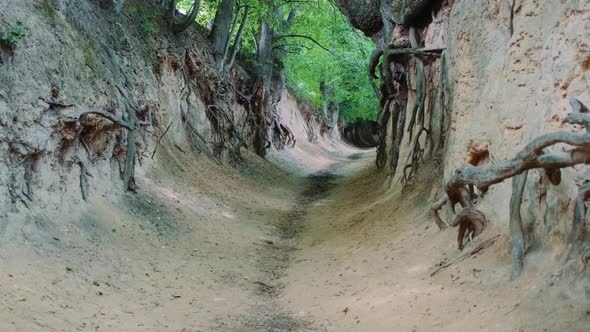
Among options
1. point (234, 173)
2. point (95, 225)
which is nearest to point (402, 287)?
point (95, 225)

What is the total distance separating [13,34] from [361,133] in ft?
149

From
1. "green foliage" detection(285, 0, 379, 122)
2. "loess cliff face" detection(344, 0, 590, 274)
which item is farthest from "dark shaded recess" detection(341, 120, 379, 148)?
"loess cliff face" detection(344, 0, 590, 274)

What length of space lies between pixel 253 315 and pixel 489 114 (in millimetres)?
3850

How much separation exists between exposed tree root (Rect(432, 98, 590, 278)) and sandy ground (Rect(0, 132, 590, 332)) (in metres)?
0.35

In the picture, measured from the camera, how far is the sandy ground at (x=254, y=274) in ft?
15.0

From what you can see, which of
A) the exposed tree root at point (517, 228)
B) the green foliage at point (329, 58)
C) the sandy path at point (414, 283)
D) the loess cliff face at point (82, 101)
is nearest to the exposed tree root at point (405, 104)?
the sandy path at point (414, 283)

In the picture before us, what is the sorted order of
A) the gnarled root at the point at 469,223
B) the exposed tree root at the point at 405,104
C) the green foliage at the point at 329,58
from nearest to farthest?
the gnarled root at the point at 469,223 → the exposed tree root at the point at 405,104 → the green foliage at the point at 329,58

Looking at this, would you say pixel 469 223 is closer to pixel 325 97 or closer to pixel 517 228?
pixel 517 228

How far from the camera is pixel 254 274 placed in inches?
293

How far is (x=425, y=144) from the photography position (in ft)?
32.8

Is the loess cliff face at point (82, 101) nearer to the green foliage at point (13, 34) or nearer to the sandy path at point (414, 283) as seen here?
the green foliage at point (13, 34)

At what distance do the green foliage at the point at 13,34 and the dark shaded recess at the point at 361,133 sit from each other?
4187 cm

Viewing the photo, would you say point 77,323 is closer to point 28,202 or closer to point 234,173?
point 28,202

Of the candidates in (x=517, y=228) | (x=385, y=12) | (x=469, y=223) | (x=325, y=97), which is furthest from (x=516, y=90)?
(x=325, y=97)
